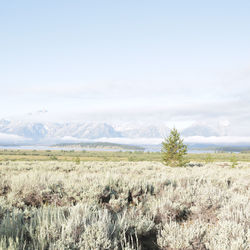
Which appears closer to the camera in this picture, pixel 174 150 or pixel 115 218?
pixel 115 218

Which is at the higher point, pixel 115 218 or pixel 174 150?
pixel 115 218

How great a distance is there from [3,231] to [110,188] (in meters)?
3.86

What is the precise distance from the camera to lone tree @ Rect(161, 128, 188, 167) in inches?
1119

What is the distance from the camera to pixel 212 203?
5645mm

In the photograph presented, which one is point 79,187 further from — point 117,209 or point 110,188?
point 117,209

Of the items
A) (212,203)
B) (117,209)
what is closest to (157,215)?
(117,209)

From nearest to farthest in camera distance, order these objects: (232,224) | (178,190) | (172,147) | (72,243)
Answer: (72,243) < (232,224) < (178,190) < (172,147)

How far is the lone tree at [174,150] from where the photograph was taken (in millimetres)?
28414

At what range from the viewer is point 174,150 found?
29094 millimetres

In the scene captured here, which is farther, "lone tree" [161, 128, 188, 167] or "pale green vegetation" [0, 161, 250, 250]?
"lone tree" [161, 128, 188, 167]

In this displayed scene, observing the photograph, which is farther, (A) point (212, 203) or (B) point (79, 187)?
(B) point (79, 187)

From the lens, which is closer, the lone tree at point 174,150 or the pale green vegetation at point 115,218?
the pale green vegetation at point 115,218

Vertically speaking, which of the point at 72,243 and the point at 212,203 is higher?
the point at 72,243

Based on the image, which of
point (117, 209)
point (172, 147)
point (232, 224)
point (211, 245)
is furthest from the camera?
point (172, 147)
